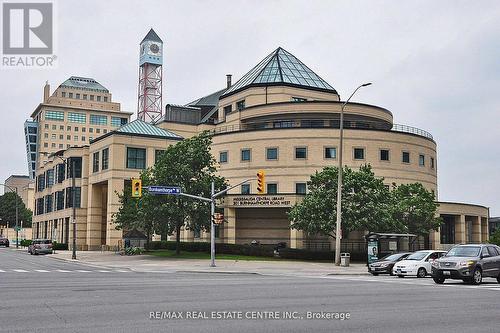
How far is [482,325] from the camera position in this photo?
12172 millimetres

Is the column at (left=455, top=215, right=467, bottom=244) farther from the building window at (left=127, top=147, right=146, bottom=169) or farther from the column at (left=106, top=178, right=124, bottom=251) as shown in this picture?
the column at (left=106, top=178, right=124, bottom=251)

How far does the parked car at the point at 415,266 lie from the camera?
102ft

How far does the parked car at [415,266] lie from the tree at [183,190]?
2230 centimetres

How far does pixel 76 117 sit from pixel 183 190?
14294 cm

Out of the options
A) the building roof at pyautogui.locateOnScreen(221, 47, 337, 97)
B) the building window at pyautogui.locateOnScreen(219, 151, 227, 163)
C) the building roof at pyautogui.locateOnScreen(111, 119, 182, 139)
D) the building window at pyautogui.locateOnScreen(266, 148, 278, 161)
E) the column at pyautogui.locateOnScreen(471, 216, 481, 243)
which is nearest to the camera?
the building window at pyautogui.locateOnScreen(266, 148, 278, 161)

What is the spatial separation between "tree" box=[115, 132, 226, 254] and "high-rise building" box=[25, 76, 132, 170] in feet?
449

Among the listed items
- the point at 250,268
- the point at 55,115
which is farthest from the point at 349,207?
the point at 55,115

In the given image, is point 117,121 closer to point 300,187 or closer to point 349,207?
point 300,187

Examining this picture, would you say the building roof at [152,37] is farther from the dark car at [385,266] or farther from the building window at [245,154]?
the dark car at [385,266]

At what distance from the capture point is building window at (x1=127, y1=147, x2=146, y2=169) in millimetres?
69875

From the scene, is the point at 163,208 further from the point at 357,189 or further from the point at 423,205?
the point at 423,205

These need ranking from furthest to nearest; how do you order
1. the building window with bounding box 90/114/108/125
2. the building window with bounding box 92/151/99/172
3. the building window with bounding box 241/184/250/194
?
the building window with bounding box 90/114/108/125
the building window with bounding box 92/151/99/172
the building window with bounding box 241/184/250/194

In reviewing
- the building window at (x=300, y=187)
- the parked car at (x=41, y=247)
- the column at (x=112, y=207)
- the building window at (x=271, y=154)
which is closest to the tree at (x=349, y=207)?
the building window at (x=300, y=187)

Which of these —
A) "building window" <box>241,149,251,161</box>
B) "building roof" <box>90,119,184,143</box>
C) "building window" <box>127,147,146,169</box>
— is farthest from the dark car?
"building roof" <box>90,119,184,143</box>
